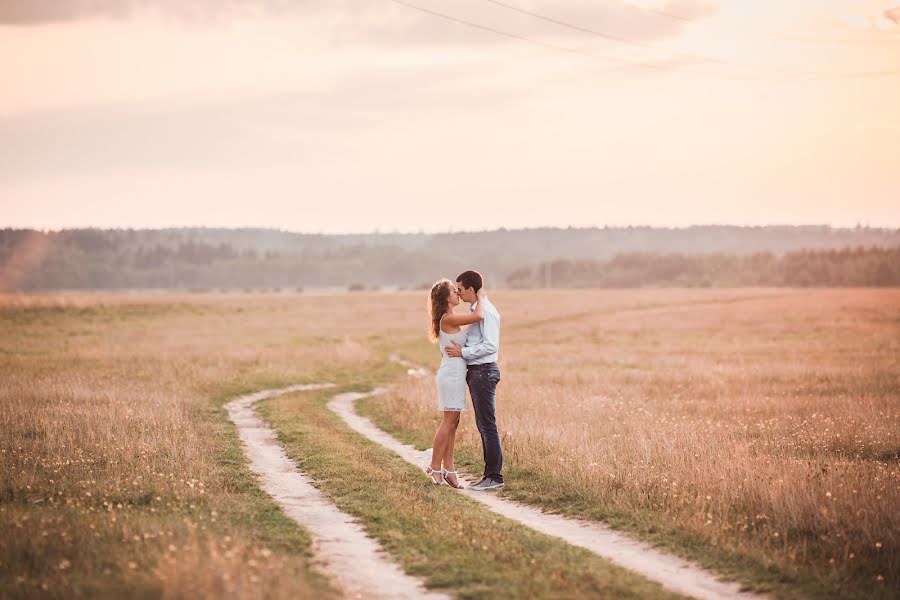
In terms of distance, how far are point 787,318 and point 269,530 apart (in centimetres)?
5936


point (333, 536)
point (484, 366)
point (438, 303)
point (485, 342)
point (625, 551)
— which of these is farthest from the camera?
point (484, 366)

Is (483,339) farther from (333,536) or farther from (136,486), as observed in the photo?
(136,486)

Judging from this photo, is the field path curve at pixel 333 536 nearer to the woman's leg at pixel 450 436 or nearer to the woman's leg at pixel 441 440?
the woman's leg at pixel 441 440

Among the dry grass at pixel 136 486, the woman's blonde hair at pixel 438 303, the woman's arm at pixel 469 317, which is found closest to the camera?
the dry grass at pixel 136 486

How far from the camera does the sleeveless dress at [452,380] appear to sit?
42.0 ft

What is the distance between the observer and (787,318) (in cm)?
6309

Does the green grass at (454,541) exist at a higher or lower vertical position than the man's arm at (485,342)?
lower

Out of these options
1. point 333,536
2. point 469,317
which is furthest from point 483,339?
point 333,536

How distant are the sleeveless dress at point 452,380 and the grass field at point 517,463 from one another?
5.16 ft

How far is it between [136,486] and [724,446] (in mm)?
9724

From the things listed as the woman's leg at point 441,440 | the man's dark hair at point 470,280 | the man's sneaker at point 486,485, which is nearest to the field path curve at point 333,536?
the woman's leg at point 441,440

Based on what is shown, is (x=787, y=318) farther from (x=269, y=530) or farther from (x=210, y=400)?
(x=269, y=530)

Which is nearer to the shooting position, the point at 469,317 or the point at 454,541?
the point at 454,541

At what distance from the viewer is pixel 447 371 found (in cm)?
1285
